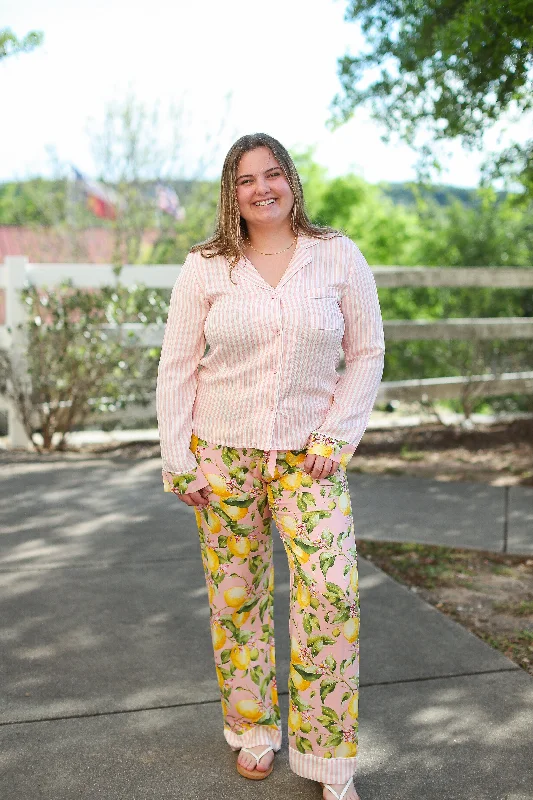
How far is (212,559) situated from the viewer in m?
2.93

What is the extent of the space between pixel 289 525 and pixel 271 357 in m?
0.47

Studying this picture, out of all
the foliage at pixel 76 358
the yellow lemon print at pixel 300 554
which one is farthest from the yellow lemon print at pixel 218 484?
the foliage at pixel 76 358

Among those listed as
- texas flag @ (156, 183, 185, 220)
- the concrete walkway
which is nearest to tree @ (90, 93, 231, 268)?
texas flag @ (156, 183, 185, 220)

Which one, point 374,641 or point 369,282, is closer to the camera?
point 369,282

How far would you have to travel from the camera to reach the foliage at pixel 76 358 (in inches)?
294

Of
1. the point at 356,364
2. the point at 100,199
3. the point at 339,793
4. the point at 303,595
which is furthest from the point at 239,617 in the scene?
the point at 100,199

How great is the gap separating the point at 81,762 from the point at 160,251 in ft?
51.2

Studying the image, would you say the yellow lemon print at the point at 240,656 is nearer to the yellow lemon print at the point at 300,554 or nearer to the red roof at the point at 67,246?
the yellow lemon print at the point at 300,554

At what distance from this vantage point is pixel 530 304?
33.4 ft

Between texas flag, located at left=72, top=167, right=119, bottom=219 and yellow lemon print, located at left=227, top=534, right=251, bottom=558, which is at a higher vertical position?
texas flag, located at left=72, top=167, right=119, bottom=219

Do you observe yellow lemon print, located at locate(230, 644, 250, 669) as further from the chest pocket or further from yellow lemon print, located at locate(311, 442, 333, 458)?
the chest pocket

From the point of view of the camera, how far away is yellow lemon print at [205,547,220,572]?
2924mm

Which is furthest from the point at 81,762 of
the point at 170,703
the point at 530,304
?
the point at 530,304

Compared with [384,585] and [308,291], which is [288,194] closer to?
[308,291]
